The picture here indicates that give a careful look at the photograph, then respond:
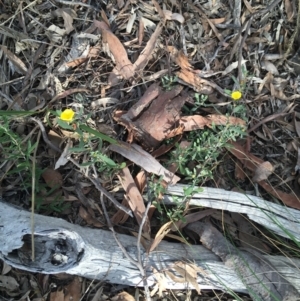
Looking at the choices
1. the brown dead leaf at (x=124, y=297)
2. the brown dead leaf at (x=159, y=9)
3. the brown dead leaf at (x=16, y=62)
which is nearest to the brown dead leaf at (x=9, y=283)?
the brown dead leaf at (x=124, y=297)

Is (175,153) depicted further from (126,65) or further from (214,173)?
(126,65)

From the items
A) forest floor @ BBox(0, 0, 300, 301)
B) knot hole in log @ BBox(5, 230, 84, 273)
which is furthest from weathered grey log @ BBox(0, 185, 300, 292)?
forest floor @ BBox(0, 0, 300, 301)

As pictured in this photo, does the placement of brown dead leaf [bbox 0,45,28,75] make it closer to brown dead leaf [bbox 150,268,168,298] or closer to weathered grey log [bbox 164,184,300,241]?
weathered grey log [bbox 164,184,300,241]

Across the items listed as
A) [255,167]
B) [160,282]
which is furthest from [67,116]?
[255,167]

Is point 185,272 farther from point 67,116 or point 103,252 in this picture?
point 67,116

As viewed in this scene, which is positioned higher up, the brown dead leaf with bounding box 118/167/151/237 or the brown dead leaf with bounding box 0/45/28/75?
the brown dead leaf with bounding box 0/45/28/75

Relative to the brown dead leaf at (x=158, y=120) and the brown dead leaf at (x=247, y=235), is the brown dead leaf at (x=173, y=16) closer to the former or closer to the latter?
the brown dead leaf at (x=158, y=120)

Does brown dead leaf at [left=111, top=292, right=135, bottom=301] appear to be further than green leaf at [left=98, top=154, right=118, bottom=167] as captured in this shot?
Yes
